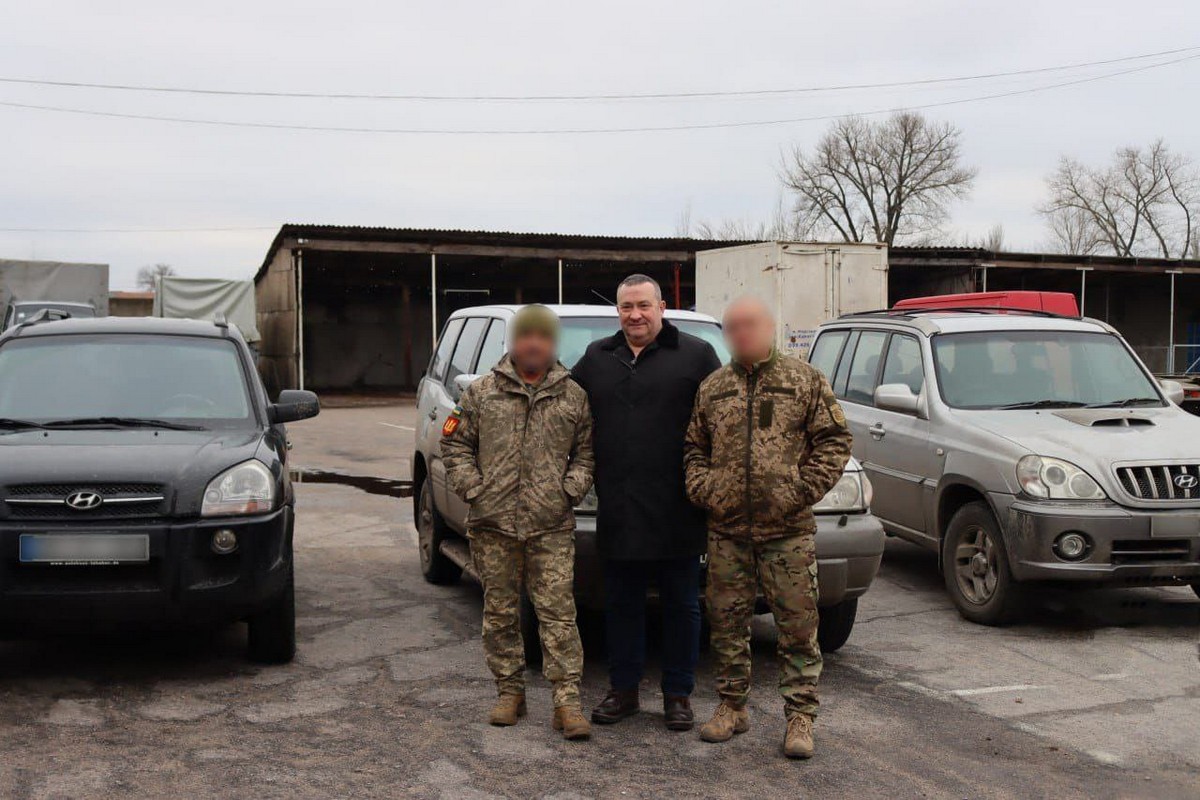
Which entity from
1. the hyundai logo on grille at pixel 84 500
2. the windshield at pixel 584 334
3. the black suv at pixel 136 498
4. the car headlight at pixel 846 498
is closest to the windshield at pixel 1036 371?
the windshield at pixel 584 334

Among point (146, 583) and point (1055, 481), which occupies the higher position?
point (1055, 481)

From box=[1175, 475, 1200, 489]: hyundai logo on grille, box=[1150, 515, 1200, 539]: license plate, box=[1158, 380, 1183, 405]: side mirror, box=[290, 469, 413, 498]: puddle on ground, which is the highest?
box=[1158, 380, 1183, 405]: side mirror

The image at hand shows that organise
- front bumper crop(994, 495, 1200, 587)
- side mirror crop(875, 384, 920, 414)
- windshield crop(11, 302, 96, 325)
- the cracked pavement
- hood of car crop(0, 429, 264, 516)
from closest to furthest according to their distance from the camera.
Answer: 1. the cracked pavement
2. hood of car crop(0, 429, 264, 516)
3. front bumper crop(994, 495, 1200, 587)
4. side mirror crop(875, 384, 920, 414)
5. windshield crop(11, 302, 96, 325)

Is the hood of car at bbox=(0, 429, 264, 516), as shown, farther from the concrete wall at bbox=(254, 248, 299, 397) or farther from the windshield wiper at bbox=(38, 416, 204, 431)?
the concrete wall at bbox=(254, 248, 299, 397)

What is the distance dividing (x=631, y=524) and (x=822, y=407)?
88 cm

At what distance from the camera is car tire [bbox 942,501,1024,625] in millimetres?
6512

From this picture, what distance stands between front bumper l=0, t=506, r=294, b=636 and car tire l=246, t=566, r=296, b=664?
11.6 inches

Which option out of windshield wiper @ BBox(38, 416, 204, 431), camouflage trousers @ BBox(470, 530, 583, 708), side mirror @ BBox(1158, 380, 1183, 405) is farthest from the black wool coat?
side mirror @ BBox(1158, 380, 1183, 405)

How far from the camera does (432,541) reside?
7.67 meters

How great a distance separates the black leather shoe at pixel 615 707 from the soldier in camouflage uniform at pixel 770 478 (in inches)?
16.0

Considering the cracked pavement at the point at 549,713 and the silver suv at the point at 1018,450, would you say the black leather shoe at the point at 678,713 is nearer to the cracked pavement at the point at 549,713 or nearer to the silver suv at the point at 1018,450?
the cracked pavement at the point at 549,713

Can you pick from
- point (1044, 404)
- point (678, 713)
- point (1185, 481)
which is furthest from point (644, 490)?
point (1044, 404)

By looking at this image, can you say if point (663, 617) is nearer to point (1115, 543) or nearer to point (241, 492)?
point (241, 492)

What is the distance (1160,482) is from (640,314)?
11.1ft
